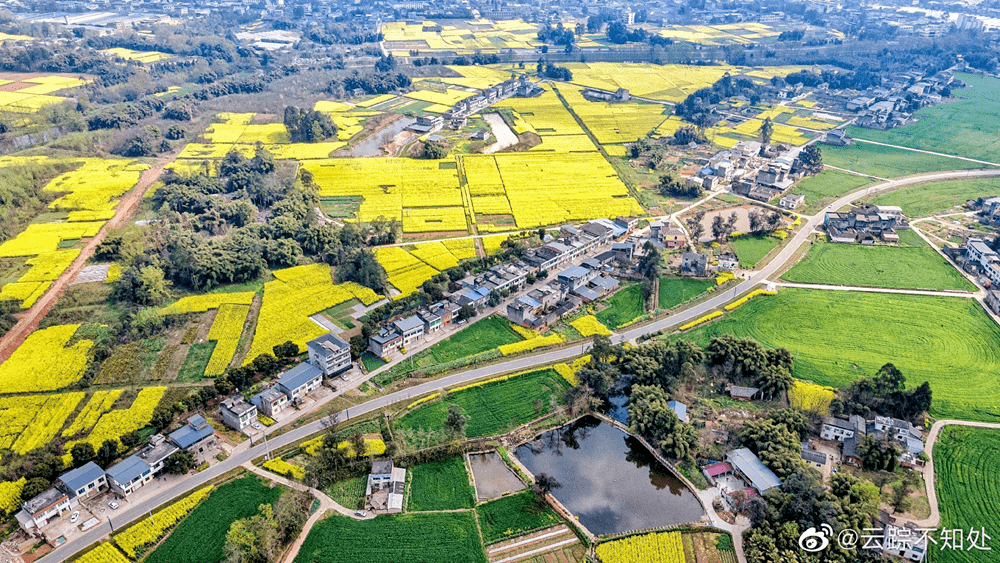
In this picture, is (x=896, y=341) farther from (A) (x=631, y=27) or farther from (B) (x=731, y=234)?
(A) (x=631, y=27)

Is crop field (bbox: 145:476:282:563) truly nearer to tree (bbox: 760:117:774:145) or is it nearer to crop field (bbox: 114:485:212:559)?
crop field (bbox: 114:485:212:559)

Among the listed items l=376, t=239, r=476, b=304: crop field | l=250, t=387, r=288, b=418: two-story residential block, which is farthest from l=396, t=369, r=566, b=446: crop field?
l=376, t=239, r=476, b=304: crop field

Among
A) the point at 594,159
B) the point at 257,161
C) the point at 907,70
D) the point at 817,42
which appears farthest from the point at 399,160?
the point at 817,42

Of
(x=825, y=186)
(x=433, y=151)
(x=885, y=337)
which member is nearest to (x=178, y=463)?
(x=885, y=337)

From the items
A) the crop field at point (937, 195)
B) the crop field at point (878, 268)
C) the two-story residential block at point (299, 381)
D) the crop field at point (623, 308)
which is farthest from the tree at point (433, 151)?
the crop field at point (937, 195)

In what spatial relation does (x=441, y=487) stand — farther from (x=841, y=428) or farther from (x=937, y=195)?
(x=937, y=195)

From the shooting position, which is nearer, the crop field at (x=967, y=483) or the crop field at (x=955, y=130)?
the crop field at (x=967, y=483)

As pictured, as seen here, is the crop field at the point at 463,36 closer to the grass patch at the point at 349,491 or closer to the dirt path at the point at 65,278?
the dirt path at the point at 65,278
